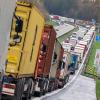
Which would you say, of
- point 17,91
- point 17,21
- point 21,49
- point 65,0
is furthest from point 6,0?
point 65,0

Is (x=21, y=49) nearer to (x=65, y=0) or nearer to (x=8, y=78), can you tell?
(x=8, y=78)

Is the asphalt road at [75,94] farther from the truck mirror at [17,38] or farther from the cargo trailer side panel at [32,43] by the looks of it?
the truck mirror at [17,38]

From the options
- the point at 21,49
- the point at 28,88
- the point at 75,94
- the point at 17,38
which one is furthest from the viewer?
the point at 75,94

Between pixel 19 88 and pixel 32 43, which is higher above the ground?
pixel 32 43

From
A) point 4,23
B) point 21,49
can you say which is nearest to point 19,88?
point 21,49

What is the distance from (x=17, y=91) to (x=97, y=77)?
45.9 metres

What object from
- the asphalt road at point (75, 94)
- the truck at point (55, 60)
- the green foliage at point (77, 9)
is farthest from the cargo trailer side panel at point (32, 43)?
the green foliage at point (77, 9)

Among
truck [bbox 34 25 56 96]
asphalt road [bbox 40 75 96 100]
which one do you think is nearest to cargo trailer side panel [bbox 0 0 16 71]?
truck [bbox 34 25 56 96]

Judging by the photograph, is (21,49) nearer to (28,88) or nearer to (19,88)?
(19,88)

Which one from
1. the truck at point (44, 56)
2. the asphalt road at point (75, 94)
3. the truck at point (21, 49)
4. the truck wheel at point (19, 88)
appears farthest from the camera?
the asphalt road at point (75, 94)

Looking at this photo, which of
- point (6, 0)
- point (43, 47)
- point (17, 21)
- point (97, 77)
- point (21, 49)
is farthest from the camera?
point (97, 77)

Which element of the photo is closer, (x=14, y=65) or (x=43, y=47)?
(x=14, y=65)

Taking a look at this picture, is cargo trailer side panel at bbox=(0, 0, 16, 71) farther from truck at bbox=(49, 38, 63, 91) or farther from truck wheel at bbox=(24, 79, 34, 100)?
truck at bbox=(49, 38, 63, 91)

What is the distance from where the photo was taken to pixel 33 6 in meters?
18.3
